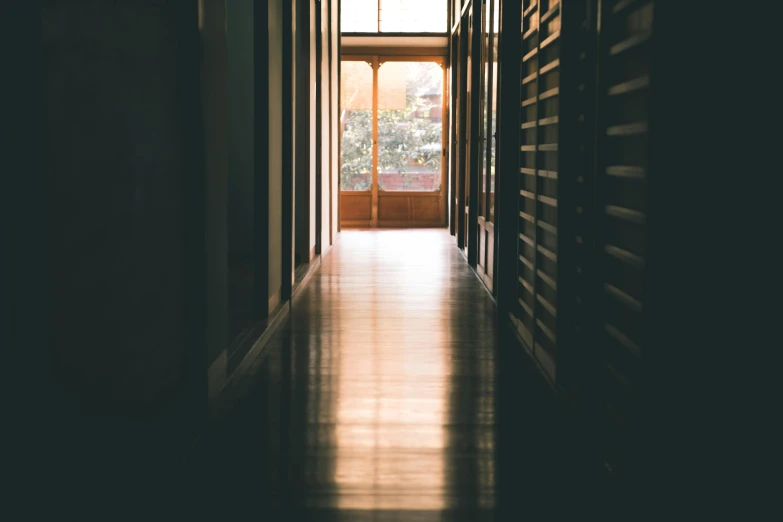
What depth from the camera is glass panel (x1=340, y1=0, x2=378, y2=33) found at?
36.5ft

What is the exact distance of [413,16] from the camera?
11.2 meters

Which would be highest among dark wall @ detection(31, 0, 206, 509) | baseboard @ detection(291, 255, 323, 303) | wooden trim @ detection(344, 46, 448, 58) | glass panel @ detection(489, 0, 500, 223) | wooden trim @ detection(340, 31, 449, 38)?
wooden trim @ detection(340, 31, 449, 38)

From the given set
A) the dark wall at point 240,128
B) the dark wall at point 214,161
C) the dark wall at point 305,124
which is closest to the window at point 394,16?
the dark wall at point 240,128

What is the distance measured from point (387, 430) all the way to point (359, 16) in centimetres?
899

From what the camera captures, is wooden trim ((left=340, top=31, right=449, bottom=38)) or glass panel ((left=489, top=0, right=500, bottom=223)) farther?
wooden trim ((left=340, top=31, right=449, bottom=38))

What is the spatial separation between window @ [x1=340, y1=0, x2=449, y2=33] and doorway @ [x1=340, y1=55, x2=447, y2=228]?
2.12ft

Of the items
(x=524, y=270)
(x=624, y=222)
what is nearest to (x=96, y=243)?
(x=624, y=222)

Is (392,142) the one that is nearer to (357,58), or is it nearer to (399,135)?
(399,135)

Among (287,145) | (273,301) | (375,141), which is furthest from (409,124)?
(273,301)

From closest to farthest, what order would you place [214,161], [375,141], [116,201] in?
[116,201], [214,161], [375,141]

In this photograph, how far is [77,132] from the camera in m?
2.32

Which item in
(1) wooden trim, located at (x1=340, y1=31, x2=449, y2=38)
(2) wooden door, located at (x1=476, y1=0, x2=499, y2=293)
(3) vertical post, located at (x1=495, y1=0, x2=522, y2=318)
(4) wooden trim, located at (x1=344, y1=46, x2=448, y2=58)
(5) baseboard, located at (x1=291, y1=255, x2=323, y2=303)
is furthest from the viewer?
(4) wooden trim, located at (x1=344, y1=46, x2=448, y2=58)

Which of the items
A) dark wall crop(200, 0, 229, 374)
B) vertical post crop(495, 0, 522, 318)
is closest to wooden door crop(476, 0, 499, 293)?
vertical post crop(495, 0, 522, 318)

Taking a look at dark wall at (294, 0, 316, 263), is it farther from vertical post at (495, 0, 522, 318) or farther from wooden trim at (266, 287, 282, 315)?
vertical post at (495, 0, 522, 318)
